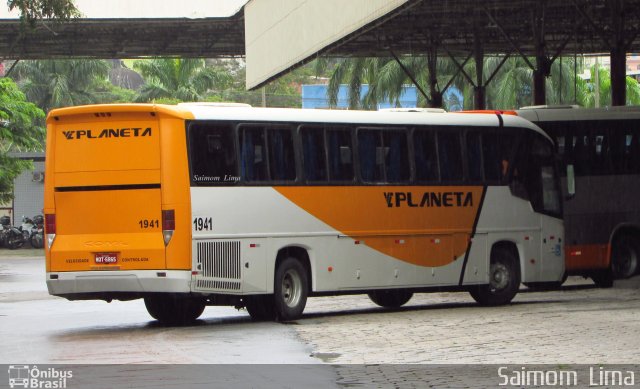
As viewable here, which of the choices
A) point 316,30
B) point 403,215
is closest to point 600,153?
point 316,30

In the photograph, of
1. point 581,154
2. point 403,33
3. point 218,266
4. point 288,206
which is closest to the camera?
point 218,266

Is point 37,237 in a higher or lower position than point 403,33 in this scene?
lower

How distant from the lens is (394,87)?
72.4 metres

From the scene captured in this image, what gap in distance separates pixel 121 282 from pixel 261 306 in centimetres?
241

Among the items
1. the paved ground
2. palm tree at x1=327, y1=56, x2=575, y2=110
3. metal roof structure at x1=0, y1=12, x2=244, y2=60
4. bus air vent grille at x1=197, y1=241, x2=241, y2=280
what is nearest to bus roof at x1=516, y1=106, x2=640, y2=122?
the paved ground

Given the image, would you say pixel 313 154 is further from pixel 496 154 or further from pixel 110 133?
pixel 496 154

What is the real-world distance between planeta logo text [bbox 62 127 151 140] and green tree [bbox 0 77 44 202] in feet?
81.2

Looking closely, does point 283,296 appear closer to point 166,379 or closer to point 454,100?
point 166,379

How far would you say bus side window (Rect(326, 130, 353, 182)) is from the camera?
19.9 m

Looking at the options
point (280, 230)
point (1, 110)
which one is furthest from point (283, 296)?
point (1, 110)

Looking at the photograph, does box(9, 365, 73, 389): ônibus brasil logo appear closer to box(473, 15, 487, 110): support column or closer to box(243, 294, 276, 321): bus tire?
box(243, 294, 276, 321): bus tire

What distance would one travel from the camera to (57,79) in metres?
85.2

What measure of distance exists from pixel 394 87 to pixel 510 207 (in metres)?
50.7

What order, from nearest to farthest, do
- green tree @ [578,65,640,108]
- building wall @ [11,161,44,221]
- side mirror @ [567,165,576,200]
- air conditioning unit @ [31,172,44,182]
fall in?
side mirror @ [567,165,576,200], building wall @ [11,161,44,221], air conditioning unit @ [31,172,44,182], green tree @ [578,65,640,108]
